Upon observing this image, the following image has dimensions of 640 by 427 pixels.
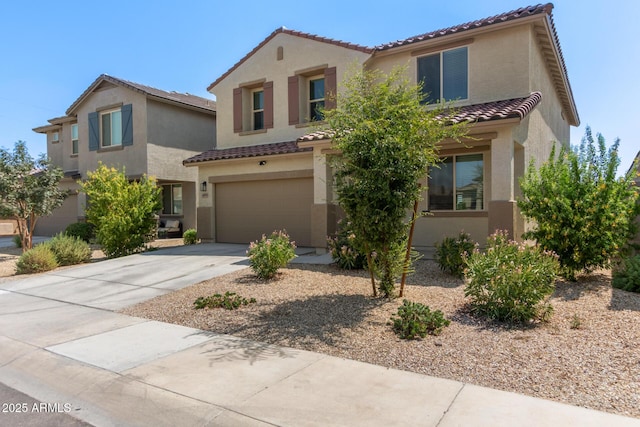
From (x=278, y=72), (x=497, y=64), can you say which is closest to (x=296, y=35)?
(x=278, y=72)

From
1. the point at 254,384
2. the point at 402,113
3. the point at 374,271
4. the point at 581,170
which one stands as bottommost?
the point at 254,384

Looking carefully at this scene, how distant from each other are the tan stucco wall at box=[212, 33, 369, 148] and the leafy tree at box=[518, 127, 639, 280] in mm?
7180

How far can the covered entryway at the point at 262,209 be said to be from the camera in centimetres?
1473

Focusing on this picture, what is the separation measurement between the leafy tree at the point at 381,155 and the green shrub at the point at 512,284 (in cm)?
140

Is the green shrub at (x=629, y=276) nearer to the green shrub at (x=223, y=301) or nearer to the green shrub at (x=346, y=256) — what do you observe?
the green shrub at (x=346, y=256)

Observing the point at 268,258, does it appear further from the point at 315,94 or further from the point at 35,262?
the point at 315,94

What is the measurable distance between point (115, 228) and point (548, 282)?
41.6ft

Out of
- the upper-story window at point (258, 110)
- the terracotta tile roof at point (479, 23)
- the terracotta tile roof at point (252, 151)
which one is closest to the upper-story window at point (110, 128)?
the terracotta tile roof at point (252, 151)

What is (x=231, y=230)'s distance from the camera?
650 inches

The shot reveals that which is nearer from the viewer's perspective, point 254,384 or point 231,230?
point 254,384

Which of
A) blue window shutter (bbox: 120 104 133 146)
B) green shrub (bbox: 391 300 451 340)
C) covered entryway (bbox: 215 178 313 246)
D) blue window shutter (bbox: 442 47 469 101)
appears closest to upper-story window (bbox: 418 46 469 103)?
blue window shutter (bbox: 442 47 469 101)

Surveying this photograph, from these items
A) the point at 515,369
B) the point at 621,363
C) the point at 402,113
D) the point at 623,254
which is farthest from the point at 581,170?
the point at 515,369

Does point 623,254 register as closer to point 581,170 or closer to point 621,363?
point 581,170

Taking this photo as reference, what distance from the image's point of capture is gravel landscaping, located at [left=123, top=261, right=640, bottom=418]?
14.0 ft
